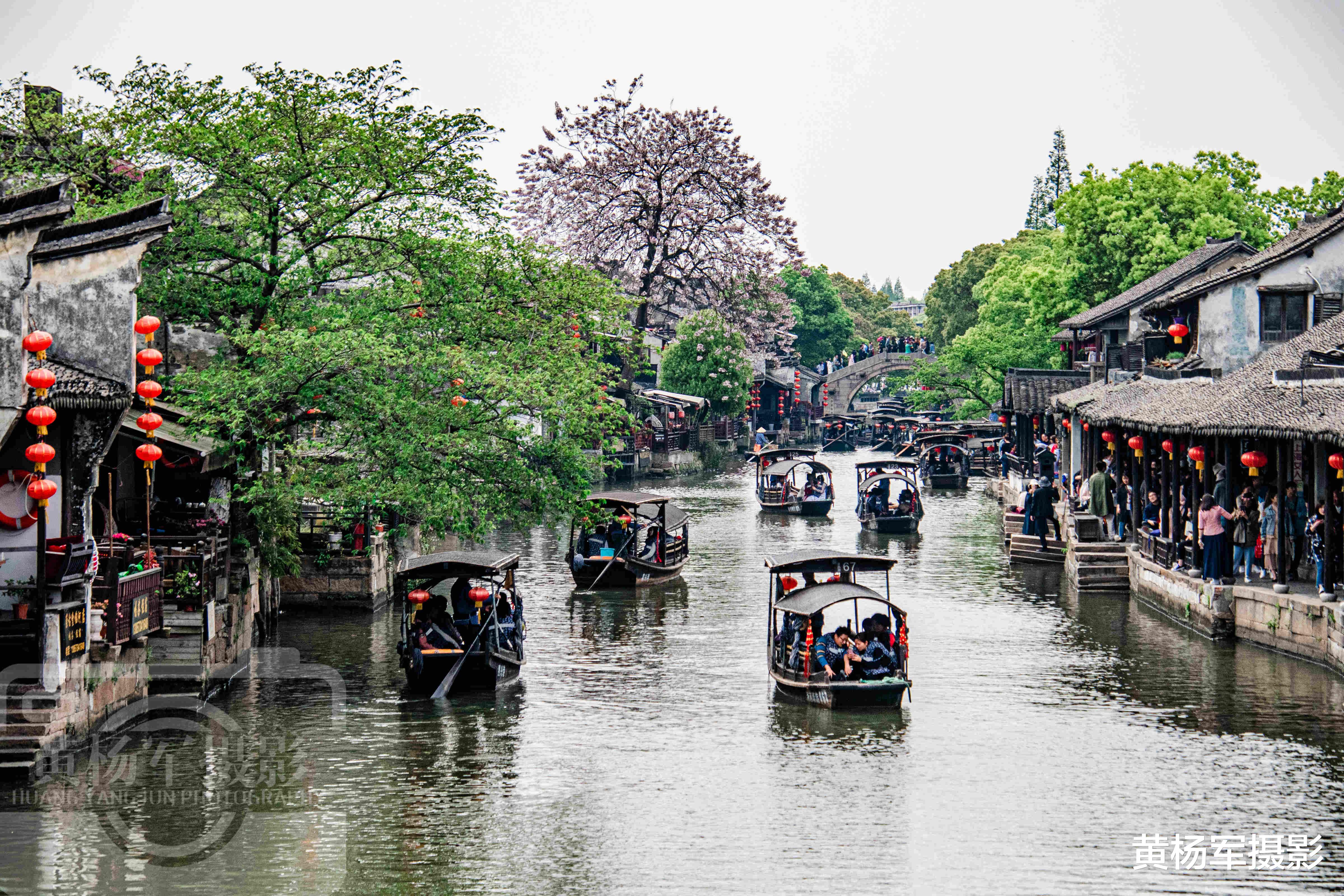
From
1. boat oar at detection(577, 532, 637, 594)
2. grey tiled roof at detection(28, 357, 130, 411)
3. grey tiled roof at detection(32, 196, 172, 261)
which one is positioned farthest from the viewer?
boat oar at detection(577, 532, 637, 594)

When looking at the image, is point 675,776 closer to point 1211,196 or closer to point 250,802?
point 250,802

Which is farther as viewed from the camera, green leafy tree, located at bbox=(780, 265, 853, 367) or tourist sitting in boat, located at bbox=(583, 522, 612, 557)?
green leafy tree, located at bbox=(780, 265, 853, 367)

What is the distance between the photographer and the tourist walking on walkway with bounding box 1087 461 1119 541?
34.2 metres

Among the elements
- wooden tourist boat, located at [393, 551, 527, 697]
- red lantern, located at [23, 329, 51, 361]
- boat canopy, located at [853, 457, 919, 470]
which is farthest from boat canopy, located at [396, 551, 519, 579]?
boat canopy, located at [853, 457, 919, 470]

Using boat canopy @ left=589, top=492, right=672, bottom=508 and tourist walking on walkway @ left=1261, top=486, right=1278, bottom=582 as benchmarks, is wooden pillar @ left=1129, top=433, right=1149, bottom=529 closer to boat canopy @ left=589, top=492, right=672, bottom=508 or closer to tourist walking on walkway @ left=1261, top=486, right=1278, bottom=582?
tourist walking on walkway @ left=1261, top=486, right=1278, bottom=582

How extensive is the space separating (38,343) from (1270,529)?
67.0ft

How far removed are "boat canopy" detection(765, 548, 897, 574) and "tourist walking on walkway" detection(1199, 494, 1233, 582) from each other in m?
5.80

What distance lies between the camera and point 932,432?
67.1 metres

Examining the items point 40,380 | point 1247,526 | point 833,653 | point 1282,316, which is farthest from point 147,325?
point 1282,316

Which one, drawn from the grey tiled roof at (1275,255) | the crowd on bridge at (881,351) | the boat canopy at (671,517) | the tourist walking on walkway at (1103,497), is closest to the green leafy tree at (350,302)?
the boat canopy at (671,517)

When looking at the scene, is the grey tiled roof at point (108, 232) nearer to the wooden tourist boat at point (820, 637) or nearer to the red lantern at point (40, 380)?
the red lantern at point (40, 380)

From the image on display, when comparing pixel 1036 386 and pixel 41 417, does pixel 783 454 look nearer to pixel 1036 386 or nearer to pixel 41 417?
pixel 1036 386

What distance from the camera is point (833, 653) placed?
828 inches

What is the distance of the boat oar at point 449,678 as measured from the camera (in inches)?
867
